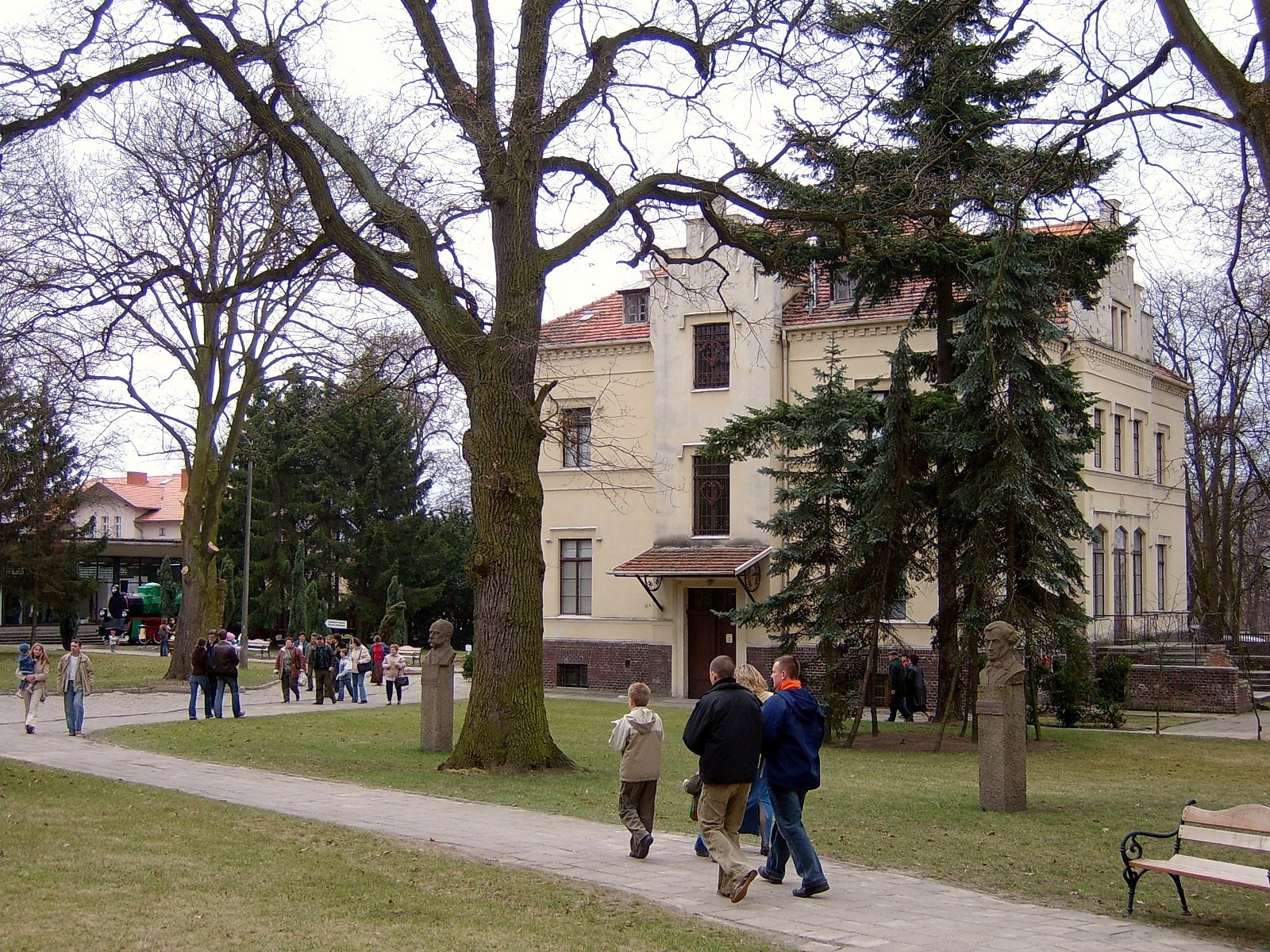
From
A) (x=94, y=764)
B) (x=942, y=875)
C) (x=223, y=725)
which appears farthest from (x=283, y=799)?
(x=223, y=725)

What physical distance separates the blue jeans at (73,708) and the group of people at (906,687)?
1684cm

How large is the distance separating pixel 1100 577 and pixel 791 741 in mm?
30661

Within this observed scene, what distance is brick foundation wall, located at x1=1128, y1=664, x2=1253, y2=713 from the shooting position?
33125 mm

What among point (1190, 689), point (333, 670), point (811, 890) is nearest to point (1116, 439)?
point (1190, 689)

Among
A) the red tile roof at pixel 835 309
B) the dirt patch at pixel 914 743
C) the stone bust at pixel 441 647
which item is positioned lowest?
the dirt patch at pixel 914 743

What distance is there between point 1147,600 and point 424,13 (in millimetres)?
32130

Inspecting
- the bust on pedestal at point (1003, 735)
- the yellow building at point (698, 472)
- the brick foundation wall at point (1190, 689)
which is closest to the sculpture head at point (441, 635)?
the bust on pedestal at point (1003, 735)

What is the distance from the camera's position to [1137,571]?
133 ft

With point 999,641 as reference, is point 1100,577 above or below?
above

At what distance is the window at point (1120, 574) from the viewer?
38.7 meters

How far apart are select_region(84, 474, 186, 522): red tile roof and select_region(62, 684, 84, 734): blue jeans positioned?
68398mm

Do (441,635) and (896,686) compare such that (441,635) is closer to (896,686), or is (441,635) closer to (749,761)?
(749,761)

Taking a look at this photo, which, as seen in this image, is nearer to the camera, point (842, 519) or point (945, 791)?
point (945, 791)

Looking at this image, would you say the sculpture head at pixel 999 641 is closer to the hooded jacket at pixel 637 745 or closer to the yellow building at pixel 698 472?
the hooded jacket at pixel 637 745
